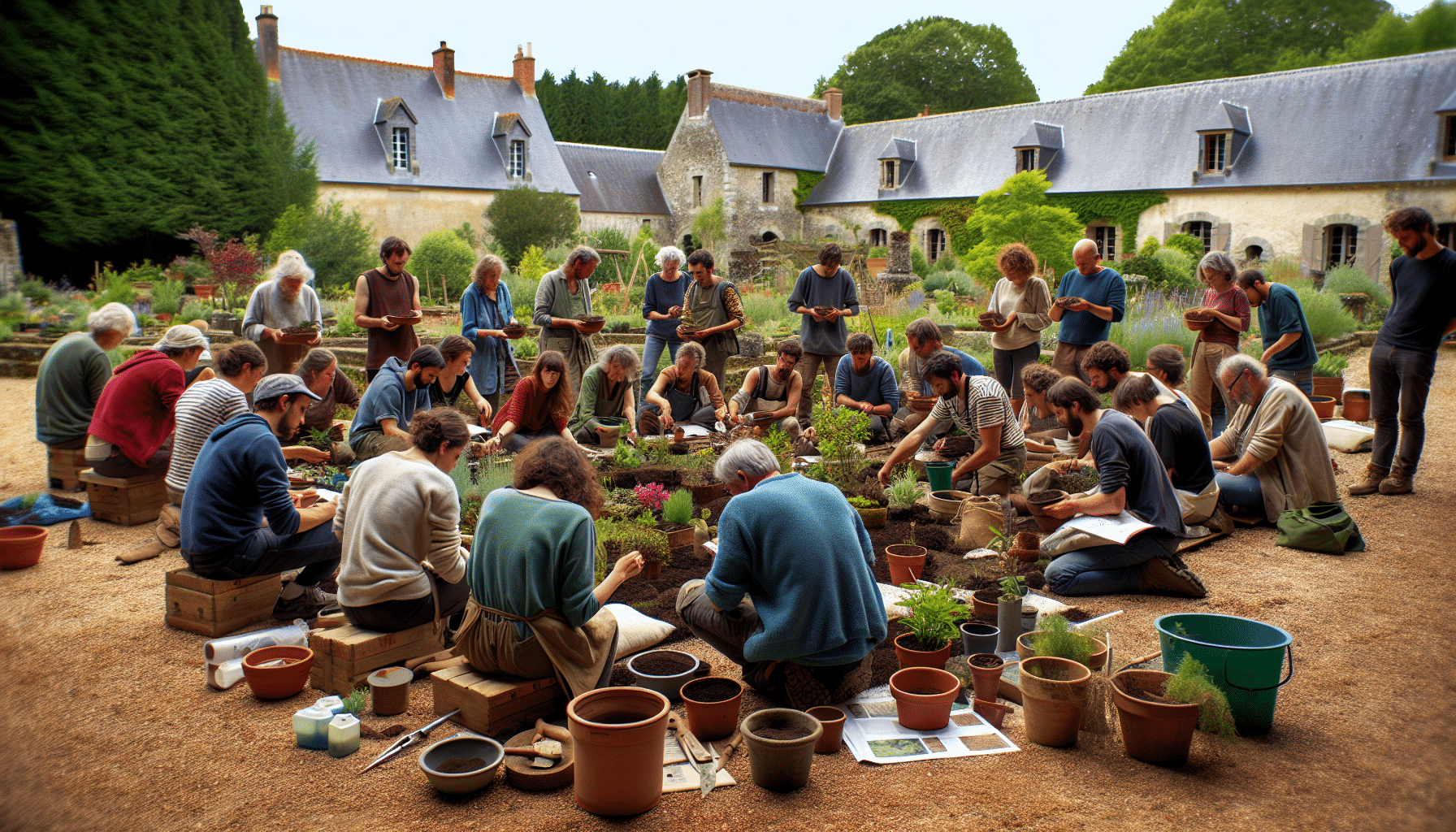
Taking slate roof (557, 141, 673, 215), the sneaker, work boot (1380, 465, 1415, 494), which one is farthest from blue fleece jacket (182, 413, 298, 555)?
slate roof (557, 141, 673, 215)

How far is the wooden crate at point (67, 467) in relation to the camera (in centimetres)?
649

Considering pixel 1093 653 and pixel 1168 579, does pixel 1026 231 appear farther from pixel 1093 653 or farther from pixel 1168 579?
pixel 1093 653

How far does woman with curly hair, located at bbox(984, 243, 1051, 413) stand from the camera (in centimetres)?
751

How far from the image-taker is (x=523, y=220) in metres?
25.2

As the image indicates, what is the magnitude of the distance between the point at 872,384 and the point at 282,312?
16.1 feet

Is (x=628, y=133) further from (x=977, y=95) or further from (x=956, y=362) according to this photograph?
(x=956, y=362)

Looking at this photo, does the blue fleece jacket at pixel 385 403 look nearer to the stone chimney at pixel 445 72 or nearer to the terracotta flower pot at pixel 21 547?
the terracotta flower pot at pixel 21 547

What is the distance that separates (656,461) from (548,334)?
1.61 m

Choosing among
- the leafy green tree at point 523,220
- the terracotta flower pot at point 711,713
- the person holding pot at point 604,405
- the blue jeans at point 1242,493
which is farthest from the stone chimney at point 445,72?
the terracotta flower pot at point 711,713

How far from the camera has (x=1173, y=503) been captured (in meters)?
4.64

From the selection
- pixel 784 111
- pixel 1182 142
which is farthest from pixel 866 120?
pixel 1182 142

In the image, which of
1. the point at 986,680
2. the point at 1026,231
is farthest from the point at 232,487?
the point at 1026,231

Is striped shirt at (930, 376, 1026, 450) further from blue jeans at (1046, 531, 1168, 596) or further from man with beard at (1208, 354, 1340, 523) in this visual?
blue jeans at (1046, 531, 1168, 596)

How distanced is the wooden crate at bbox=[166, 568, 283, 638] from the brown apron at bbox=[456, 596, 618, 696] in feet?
4.97
